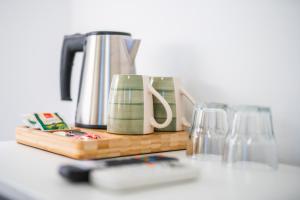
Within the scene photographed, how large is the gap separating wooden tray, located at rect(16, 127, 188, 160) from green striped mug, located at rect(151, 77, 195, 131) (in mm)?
36

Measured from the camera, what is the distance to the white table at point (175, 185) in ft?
1.67

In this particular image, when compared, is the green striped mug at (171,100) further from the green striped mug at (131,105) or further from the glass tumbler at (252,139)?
the glass tumbler at (252,139)

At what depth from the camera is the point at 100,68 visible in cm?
100

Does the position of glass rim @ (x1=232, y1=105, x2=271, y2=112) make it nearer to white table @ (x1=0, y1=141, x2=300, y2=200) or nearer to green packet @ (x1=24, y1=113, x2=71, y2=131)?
white table @ (x1=0, y1=141, x2=300, y2=200)

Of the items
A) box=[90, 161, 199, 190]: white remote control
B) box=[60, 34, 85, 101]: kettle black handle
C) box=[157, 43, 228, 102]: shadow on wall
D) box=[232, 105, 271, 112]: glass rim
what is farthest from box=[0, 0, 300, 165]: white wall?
box=[90, 161, 199, 190]: white remote control

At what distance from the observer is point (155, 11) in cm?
114

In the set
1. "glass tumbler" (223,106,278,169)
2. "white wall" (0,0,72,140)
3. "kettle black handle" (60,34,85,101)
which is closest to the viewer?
Answer: "glass tumbler" (223,106,278,169)

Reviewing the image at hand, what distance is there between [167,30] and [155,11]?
8 centimetres

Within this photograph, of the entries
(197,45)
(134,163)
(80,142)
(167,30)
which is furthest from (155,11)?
(134,163)

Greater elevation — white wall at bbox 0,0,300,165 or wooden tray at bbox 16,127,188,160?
white wall at bbox 0,0,300,165

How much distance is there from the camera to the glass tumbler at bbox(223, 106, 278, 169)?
714 mm

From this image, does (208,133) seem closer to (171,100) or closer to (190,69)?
(171,100)

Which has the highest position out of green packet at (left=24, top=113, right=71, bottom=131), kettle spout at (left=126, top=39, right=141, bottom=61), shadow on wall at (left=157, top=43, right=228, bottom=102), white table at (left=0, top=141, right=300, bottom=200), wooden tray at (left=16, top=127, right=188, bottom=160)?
kettle spout at (left=126, top=39, right=141, bottom=61)

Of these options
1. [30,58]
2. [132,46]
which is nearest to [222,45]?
[132,46]
